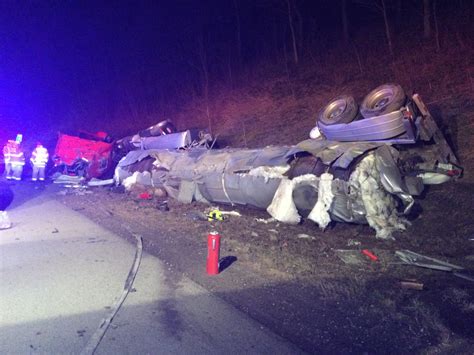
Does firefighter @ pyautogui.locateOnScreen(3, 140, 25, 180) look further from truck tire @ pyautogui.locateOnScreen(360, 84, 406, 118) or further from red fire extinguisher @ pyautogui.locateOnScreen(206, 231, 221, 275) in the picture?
truck tire @ pyautogui.locateOnScreen(360, 84, 406, 118)

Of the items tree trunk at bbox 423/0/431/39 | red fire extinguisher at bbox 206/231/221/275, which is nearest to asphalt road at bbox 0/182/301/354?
red fire extinguisher at bbox 206/231/221/275

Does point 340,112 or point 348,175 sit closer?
point 348,175

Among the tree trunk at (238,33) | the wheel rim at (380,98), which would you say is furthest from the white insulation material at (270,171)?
the tree trunk at (238,33)

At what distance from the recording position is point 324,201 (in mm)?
6488

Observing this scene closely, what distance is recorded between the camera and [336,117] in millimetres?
7539

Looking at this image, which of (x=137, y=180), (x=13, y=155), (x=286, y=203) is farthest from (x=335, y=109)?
(x=13, y=155)

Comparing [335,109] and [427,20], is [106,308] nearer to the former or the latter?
A: [335,109]

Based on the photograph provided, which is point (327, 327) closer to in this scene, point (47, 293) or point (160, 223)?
point (47, 293)

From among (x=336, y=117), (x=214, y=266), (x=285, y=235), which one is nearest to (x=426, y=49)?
(x=336, y=117)

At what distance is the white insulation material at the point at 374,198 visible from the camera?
6191 mm

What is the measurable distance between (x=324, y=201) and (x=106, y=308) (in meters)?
3.99

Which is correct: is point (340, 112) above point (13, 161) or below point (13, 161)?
above

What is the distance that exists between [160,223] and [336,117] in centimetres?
414

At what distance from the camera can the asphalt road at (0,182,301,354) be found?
10.2ft
